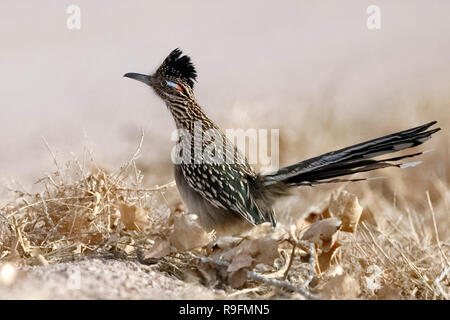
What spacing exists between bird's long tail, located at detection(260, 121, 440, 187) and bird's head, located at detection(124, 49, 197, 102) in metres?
1.05

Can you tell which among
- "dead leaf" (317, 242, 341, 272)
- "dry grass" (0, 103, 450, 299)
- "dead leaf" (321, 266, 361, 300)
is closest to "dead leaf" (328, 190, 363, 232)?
"dry grass" (0, 103, 450, 299)

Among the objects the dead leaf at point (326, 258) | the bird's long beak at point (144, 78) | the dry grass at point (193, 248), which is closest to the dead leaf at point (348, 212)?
the dry grass at point (193, 248)

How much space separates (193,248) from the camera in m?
3.14

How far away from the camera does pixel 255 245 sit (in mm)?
2977

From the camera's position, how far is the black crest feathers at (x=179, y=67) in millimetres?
4453

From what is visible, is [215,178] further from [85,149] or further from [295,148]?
[295,148]

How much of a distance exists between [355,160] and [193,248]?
1.06 meters

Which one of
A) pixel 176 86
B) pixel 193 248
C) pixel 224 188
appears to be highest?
pixel 176 86

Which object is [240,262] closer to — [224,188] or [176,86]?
[224,188]

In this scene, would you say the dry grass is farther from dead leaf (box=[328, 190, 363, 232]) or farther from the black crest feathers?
the black crest feathers

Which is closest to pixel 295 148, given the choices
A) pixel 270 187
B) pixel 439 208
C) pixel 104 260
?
pixel 439 208

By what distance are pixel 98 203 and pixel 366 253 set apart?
5.07ft

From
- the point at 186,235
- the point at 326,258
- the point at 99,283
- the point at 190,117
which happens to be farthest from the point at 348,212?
the point at 99,283

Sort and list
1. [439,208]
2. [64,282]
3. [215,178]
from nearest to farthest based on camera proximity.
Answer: [64,282] → [215,178] → [439,208]
